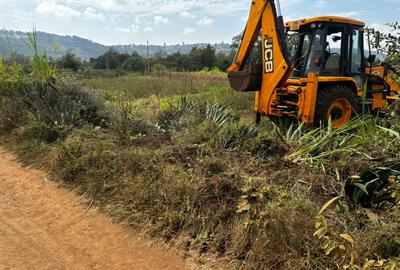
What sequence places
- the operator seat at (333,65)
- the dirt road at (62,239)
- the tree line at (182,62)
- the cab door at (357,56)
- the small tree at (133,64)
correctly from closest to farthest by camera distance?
the dirt road at (62,239) < the operator seat at (333,65) < the cab door at (357,56) < the tree line at (182,62) < the small tree at (133,64)

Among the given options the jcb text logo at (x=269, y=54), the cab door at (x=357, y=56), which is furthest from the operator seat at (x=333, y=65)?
the jcb text logo at (x=269, y=54)

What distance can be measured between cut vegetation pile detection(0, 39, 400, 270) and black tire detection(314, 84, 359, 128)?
1.94 meters

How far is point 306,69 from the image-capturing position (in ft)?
25.6

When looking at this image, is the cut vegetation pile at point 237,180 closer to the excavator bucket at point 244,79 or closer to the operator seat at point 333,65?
the excavator bucket at point 244,79

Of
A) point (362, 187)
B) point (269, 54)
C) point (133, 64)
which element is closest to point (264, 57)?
point (269, 54)

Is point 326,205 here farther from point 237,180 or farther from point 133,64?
point 133,64

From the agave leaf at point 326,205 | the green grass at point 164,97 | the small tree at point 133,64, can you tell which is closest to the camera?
the agave leaf at point 326,205

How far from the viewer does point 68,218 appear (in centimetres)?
430

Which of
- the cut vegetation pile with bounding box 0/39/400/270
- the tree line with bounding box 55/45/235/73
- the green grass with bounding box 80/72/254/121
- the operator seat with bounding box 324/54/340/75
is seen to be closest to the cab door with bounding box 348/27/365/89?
the operator seat with bounding box 324/54/340/75

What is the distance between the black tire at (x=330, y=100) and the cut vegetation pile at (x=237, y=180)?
1943 mm

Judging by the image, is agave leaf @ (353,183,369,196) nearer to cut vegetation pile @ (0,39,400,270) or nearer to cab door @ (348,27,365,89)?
cut vegetation pile @ (0,39,400,270)

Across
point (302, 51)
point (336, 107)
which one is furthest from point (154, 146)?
point (302, 51)

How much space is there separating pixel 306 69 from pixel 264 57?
922 mm

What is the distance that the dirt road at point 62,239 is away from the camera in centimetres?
347
